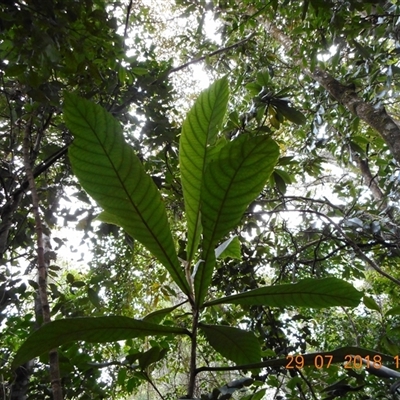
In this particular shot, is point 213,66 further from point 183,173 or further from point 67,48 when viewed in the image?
→ point 183,173

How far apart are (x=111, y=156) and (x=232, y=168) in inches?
6.1

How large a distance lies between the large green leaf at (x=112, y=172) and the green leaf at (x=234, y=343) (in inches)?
7.7

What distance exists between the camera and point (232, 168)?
0.46 m

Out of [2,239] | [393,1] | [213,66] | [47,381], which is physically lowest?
[47,381]

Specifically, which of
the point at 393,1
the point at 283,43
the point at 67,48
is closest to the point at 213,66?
the point at 283,43

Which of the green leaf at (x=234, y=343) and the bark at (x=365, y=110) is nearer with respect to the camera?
the green leaf at (x=234, y=343)

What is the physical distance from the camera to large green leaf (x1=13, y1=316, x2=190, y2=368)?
454mm

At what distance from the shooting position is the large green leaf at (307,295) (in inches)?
20.0

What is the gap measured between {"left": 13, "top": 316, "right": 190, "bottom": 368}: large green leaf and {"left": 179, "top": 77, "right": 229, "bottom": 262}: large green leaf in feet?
0.52

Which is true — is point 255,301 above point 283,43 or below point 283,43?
below

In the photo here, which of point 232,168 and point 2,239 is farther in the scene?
point 2,239

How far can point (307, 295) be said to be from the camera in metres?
0.51

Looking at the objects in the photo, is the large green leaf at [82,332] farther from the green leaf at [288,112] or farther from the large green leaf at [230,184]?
the green leaf at [288,112]

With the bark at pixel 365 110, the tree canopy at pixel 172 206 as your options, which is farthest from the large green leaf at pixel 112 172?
the bark at pixel 365 110
